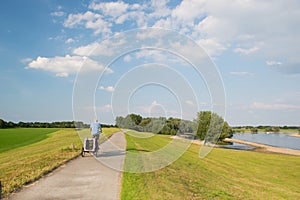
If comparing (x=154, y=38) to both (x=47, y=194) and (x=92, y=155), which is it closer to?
(x=92, y=155)

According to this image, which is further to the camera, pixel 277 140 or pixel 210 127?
pixel 277 140

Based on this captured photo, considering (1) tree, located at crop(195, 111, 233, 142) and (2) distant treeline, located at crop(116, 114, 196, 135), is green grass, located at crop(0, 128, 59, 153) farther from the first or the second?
(1) tree, located at crop(195, 111, 233, 142)

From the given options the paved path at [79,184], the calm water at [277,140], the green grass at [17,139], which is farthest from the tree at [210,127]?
the paved path at [79,184]

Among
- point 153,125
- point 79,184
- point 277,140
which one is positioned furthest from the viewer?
point 277,140

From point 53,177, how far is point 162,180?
429 centimetres

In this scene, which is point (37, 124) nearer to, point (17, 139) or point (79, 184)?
point (17, 139)

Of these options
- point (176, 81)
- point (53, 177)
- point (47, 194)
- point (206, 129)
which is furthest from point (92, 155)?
point (206, 129)

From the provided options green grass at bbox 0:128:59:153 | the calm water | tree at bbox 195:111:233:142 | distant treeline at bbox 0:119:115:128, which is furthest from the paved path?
distant treeline at bbox 0:119:115:128

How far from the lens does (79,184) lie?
367 inches

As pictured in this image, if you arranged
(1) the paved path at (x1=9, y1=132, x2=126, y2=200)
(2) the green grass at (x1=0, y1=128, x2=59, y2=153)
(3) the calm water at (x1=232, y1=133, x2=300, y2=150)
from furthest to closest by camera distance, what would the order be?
(3) the calm water at (x1=232, y1=133, x2=300, y2=150) → (2) the green grass at (x1=0, y1=128, x2=59, y2=153) → (1) the paved path at (x1=9, y1=132, x2=126, y2=200)

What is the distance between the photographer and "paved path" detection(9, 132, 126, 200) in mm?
7970

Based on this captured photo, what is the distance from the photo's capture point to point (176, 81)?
59.8ft

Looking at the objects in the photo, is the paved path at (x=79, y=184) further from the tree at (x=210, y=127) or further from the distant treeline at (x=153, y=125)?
the tree at (x=210, y=127)

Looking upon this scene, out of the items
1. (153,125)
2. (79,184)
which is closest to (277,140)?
(153,125)
